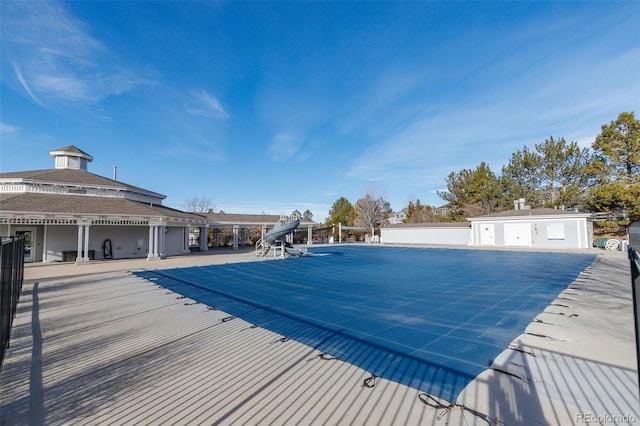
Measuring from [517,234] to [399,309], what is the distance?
82.0 feet

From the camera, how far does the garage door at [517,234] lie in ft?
82.7

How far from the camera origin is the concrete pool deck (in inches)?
104

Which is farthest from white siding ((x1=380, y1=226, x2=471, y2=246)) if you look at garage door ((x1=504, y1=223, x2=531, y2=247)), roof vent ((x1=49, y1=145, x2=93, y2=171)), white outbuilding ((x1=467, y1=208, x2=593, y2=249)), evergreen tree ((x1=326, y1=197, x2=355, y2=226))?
roof vent ((x1=49, y1=145, x2=93, y2=171))

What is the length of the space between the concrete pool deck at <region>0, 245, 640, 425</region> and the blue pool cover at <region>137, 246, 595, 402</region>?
29 centimetres

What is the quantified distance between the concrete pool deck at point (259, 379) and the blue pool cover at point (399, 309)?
286 millimetres

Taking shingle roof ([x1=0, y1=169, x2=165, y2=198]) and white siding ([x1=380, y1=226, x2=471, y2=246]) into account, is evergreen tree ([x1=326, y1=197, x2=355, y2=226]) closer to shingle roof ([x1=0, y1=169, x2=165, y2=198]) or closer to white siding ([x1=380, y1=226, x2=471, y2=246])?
white siding ([x1=380, y1=226, x2=471, y2=246])

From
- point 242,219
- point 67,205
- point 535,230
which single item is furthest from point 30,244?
point 535,230

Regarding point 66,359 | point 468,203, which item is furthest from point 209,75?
point 468,203

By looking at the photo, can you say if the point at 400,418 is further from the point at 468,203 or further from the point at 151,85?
the point at 468,203

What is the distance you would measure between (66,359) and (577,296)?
10802 millimetres

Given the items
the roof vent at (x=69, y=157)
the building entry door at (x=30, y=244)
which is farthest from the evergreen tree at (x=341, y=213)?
the building entry door at (x=30, y=244)

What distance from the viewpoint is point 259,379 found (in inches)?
131

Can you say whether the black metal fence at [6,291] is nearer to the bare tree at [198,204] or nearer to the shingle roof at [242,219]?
the shingle roof at [242,219]

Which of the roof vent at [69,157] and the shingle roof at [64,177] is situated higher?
the roof vent at [69,157]
